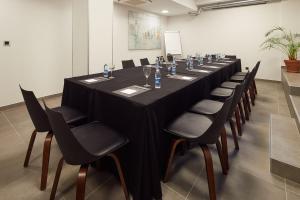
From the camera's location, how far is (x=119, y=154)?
59.1 inches

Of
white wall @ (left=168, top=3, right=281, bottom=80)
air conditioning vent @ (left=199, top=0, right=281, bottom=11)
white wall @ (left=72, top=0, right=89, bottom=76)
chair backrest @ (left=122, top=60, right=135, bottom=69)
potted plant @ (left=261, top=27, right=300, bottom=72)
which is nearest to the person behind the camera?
white wall @ (left=72, top=0, right=89, bottom=76)

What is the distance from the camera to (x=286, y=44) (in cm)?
559

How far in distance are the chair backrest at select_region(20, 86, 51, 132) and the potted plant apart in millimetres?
6008

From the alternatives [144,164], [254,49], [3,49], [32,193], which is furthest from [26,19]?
[254,49]

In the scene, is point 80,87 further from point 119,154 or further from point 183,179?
point 183,179

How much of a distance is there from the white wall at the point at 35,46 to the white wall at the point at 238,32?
4.87 metres

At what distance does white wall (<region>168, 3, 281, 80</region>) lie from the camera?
5879 mm

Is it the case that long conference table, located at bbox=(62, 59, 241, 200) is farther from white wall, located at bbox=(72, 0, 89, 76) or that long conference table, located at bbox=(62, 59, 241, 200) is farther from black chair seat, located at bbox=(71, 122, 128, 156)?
white wall, located at bbox=(72, 0, 89, 76)

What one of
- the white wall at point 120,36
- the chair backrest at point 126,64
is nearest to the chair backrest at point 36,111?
the chair backrest at point 126,64

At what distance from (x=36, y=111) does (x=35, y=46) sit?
9.12 feet

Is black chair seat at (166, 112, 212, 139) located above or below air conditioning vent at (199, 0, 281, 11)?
below

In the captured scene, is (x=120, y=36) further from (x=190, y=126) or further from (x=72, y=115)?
(x=190, y=126)

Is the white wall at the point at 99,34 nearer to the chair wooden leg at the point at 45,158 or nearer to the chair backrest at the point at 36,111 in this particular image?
the chair backrest at the point at 36,111

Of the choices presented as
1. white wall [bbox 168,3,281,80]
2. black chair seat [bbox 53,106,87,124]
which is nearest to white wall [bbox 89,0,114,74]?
black chair seat [bbox 53,106,87,124]
